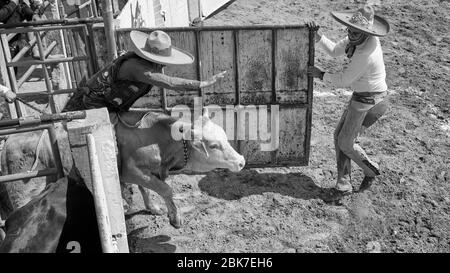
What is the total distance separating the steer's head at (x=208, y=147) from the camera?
5.15 m

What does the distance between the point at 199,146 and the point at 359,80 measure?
1.98 metres

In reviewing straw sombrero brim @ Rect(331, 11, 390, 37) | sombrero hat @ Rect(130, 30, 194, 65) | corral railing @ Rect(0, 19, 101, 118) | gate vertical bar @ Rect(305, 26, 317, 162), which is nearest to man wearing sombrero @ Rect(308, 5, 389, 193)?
straw sombrero brim @ Rect(331, 11, 390, 37)

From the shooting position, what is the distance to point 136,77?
485cm

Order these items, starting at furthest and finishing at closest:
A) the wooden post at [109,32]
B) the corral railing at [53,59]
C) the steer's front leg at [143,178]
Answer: the corral railing at [53,59], the wooden post at [109,32], the steer's front leg at [143,178]

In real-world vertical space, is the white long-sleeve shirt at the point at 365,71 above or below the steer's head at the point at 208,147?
above

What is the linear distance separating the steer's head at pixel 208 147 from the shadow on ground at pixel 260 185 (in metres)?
0.98

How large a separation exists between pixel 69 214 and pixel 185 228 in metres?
2.24

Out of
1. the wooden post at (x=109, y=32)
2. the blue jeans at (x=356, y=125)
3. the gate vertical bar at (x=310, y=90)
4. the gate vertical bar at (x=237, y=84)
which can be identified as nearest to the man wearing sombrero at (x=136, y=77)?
the wooden post at (x=109, y=32)

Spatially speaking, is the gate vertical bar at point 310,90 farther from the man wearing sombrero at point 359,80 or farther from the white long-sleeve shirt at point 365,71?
the white long-sleeve shirt at point 365,71

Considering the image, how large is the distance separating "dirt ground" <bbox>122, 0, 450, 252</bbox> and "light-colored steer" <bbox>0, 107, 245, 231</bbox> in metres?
0.55

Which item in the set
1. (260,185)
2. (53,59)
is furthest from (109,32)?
(260,185)

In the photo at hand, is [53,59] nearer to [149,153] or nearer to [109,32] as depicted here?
[109,32]

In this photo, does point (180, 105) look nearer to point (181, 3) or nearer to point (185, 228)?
point (185, 228)
